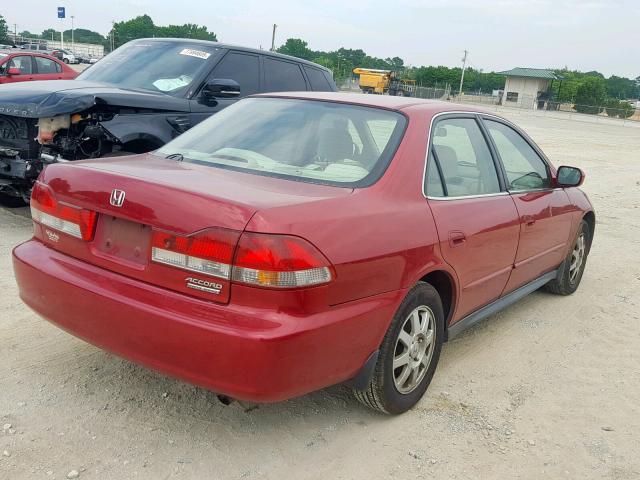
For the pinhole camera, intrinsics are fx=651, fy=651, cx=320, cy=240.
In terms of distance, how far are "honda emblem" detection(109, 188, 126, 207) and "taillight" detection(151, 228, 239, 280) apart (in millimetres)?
261

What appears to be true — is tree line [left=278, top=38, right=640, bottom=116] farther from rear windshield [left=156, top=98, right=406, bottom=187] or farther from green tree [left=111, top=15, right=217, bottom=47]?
rear windshield [left=156, top=98, right=406, bottom=187]

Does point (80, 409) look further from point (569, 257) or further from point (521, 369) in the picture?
point (569, 257)

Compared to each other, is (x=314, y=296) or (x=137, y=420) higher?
(x=314, y=296)

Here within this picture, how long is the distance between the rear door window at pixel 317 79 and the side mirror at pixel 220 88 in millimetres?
1679

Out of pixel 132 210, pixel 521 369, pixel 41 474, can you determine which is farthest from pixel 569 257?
pixel 41 474

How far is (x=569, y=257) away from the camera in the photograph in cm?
540

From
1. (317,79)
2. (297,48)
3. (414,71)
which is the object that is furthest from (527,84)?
(317,79)

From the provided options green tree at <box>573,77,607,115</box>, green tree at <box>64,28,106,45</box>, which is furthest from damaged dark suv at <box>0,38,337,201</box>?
green tree at <box>64,28,106,45</box>

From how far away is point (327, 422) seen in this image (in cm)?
323

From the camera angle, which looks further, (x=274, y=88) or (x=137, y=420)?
(x=274, y=88)

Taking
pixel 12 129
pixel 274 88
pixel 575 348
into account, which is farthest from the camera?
pixel 274 88

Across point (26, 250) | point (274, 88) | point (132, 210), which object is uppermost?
point (274, 88)

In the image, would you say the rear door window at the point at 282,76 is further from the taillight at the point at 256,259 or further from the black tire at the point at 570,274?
the taillight at the point at 256,259

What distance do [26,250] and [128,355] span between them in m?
0.93
